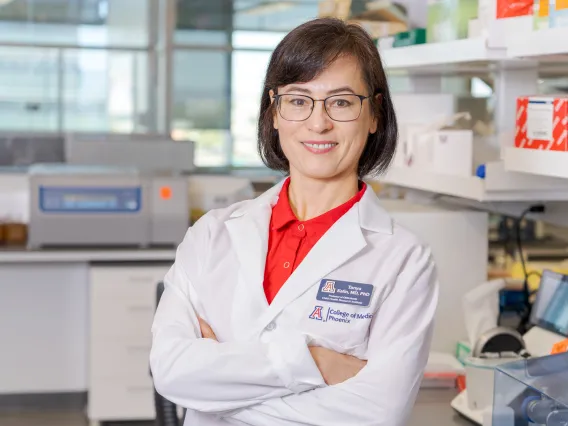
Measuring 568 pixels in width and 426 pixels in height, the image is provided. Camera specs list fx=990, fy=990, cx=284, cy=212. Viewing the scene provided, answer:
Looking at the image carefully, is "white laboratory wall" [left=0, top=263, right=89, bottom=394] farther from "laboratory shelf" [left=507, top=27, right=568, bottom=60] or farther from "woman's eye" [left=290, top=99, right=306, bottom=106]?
"woman's eye" [left=290, top=99, right=306, bottom=106]

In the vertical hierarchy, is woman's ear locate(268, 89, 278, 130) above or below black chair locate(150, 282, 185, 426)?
above

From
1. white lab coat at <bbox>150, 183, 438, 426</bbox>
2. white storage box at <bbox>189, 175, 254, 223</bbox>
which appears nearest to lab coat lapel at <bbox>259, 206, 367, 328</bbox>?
white lab coat at <bbox>150, 183, 438, 426</bbox>

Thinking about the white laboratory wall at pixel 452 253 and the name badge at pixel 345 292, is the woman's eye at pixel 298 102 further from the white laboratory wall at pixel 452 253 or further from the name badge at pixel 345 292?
the white laboratory wall at pixel 452 253

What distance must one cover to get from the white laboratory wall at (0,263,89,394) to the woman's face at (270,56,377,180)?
3.07 m

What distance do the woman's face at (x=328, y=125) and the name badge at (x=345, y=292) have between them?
0.19m

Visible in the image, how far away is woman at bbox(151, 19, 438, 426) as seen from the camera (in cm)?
158

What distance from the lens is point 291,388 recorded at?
5.21 feet

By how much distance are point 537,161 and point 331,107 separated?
60 centimetres

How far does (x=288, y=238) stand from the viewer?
1.73 meters

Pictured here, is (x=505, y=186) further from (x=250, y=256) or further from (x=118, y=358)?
(x=118, y=358)

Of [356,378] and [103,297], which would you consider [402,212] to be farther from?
[103,297]

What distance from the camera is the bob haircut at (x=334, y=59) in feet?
5.39

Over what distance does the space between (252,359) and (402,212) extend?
1209 mm

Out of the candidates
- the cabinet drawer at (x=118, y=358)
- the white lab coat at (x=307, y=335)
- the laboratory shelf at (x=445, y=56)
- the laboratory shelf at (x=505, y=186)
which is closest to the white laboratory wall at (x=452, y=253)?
the laboratory shelf at (x=505, y=186)
